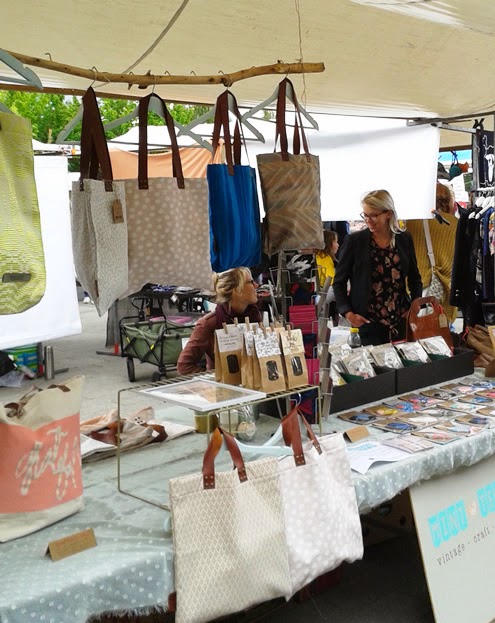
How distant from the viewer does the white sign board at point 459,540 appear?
2.36 meters

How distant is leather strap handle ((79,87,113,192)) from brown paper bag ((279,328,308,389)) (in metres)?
0.75

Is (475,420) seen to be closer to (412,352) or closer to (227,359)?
(412,352)

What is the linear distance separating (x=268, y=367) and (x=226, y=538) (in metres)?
0.67

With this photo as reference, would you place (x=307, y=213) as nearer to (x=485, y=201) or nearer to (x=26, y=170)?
(x=26, y=170)

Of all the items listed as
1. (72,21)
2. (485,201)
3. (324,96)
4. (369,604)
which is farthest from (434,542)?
(485,201)

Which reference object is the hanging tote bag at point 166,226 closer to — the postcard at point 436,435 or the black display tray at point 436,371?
the postcard at point 436,435

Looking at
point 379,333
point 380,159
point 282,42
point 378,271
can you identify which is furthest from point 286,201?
point 380,159

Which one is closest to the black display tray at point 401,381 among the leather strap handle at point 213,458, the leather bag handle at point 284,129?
the leather bag handle at point 284,129

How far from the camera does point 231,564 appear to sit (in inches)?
64.9

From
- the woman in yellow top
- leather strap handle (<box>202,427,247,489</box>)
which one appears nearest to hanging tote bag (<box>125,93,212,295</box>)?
leather strap handle (<box>202,427,247,489</box>)

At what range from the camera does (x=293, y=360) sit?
2275 millimetres

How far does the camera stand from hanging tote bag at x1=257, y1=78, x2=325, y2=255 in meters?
2.38

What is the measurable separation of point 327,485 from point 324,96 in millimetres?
2902

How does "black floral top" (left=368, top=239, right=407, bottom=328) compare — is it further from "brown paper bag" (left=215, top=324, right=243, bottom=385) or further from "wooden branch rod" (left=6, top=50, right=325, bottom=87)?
"brown paper bag" (left=215, top=324, right=243, bottom=385)
